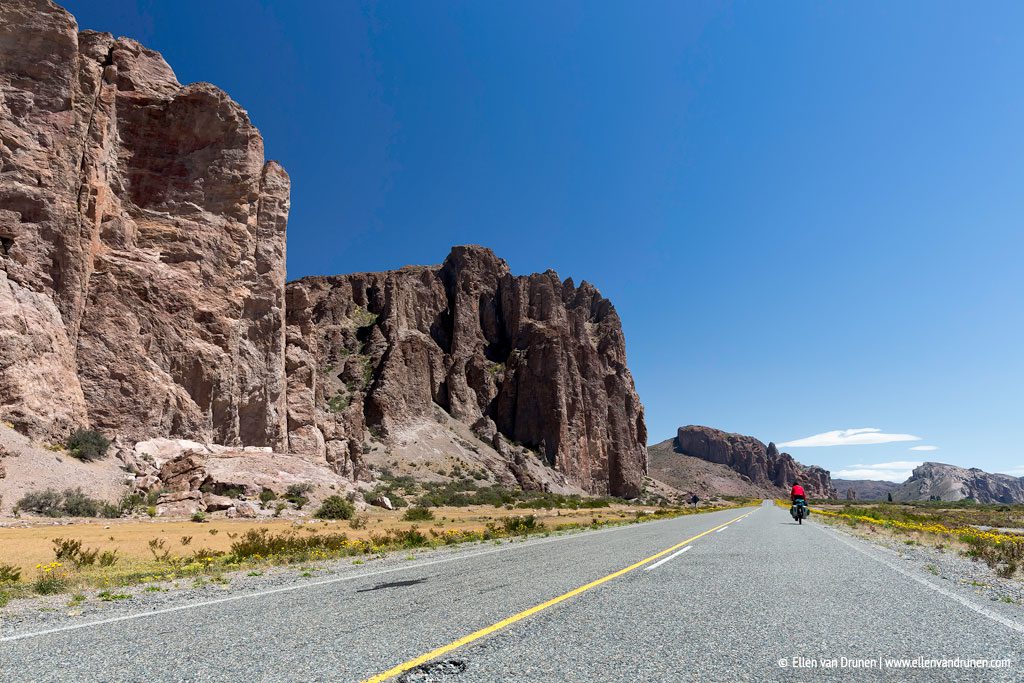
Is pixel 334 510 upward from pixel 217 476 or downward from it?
downward

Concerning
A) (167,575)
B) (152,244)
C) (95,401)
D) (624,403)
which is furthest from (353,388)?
(167,575)

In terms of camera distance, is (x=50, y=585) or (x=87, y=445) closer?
(x=50, y=585)

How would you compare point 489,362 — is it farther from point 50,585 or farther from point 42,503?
point 50,585

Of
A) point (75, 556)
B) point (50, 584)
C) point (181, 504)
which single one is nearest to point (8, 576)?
point (50, 584)

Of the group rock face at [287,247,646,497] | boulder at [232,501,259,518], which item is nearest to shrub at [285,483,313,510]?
boulder at [232,501,259,518]

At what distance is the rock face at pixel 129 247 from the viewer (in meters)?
35.3

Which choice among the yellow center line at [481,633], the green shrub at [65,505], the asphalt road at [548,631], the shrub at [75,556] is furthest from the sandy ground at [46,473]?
the yellow center line at [481,633]

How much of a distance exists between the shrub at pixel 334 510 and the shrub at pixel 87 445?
12.4 metres

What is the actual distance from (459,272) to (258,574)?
105 metres

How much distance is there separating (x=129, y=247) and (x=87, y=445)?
1715 centimetres

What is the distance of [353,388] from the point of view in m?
87.0

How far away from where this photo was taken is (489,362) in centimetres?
11019

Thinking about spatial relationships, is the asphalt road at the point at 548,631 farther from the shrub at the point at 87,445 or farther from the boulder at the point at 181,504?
the shrub at the point at 87,445

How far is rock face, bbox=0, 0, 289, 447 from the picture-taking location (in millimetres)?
35281
